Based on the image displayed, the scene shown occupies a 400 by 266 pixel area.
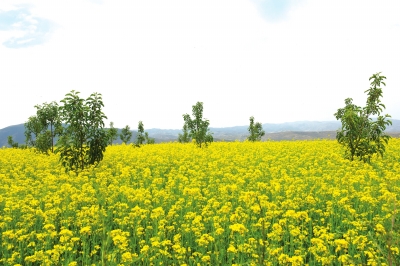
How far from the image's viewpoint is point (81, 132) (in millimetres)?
15867

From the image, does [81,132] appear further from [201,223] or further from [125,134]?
[125,134]

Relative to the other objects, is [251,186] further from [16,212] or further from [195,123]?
[195,123]

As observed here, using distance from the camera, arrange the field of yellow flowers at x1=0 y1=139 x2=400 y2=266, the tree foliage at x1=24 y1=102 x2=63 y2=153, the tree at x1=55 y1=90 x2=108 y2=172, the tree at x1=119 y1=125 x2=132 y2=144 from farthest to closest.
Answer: the tree at x1=119 y1=125 x2=132 y2=144 < the tree foliage at x1=24 y1=102 x2=63 y2=153 < the tree at x1=55 y1=90 x2=108 y2=172 < the field of yellow flowers at x1=0 y1=139 x2=400 y2=266

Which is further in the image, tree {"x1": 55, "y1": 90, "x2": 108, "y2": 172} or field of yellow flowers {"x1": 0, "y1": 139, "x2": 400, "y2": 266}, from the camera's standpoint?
tree {"x1": 55, "y1": 90, "x2": 108, "y2": 172}

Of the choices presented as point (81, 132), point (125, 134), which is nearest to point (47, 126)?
point (81, 132)

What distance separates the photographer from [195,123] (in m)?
30.0

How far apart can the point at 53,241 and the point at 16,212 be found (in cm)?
210

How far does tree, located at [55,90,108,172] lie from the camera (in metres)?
15.6

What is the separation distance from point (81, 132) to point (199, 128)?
1422 centimetres

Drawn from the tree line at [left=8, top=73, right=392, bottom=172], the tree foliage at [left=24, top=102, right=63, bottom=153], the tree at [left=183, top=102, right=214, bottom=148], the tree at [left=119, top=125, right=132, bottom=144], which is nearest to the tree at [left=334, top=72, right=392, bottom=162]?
the tree line at [left=8, top=73, right=392, bottom=172]

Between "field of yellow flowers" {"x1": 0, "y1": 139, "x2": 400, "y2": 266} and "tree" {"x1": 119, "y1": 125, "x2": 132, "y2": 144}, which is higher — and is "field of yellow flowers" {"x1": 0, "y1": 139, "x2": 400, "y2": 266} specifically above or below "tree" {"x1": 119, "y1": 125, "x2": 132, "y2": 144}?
below

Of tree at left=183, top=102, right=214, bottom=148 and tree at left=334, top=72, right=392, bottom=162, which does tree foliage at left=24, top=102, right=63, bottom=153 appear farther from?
tree at left=334, top=72, right=392, bottom=162

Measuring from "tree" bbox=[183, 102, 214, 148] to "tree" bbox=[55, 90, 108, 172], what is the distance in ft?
38.9

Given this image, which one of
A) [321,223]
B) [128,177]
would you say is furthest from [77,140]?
[321,223]
